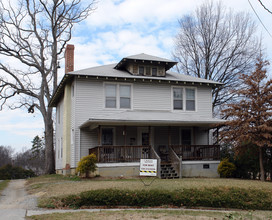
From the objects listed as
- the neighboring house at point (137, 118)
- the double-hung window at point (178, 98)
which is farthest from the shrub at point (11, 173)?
the double-hung window at point (178, 98)

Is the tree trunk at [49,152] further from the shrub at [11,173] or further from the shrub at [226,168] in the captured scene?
the shrub at [226,168]

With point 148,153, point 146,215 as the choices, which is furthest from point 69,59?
point 146,215

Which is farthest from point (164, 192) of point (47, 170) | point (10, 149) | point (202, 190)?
point (10, 149)

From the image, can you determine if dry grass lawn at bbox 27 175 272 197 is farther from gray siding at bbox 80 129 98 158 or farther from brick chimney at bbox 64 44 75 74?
brick chimney at bbox 64 44 75 74

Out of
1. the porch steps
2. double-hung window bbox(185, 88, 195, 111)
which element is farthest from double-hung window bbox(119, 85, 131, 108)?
the porch steps

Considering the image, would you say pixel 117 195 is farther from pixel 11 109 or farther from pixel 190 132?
pixel 11 109

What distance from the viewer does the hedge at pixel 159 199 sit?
11.7 meters

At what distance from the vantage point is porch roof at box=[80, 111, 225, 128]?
1908 centimetres

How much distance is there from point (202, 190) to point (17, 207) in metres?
6.30

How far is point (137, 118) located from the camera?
19.7 m

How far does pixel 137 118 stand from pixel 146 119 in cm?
51

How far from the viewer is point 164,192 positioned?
12055 mm

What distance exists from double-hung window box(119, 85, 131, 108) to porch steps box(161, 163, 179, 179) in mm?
4470

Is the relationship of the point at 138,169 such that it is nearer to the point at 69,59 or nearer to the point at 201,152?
the point at 201,152
